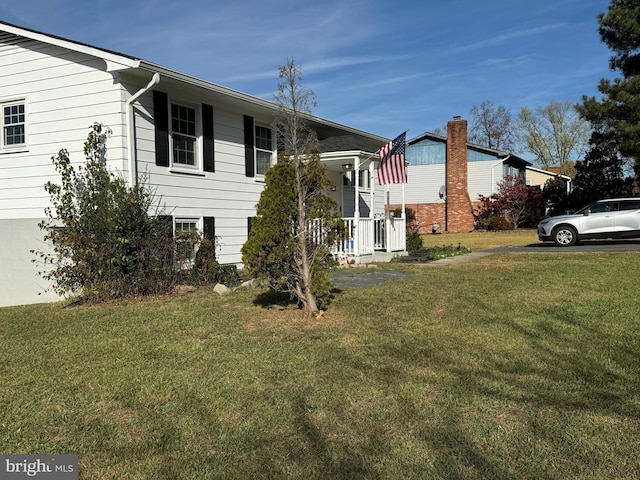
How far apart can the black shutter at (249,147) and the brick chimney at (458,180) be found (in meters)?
20.2

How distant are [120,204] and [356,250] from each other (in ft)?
20.3

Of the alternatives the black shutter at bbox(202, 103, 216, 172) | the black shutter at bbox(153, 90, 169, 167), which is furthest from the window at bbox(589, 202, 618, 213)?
the black shutter at bbox(153, 90, 169, 167)

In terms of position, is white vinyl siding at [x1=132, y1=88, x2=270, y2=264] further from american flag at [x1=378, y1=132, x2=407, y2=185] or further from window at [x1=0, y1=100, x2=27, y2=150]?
american flag at [x1=378, y1=132, x2=407, y2=185]

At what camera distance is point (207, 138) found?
11.2 metres

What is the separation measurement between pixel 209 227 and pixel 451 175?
22019mm

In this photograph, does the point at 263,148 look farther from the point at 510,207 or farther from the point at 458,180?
the point at 510,207

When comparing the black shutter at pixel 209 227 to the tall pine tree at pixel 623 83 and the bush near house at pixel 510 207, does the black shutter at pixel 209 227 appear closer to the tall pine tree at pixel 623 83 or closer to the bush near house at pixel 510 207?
the tall pine tree at pixel 623 83

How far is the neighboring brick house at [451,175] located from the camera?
30.0 m

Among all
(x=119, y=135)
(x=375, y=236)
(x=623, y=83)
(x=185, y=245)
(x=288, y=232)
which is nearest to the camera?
(x=288, y=232)

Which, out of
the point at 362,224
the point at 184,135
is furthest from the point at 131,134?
the point at 362,224

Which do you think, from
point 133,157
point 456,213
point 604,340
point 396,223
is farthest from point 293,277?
point 456,213

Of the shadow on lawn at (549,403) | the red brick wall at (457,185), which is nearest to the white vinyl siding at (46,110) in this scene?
the shadow on lawn at (549,403)

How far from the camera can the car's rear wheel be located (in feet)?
52.3

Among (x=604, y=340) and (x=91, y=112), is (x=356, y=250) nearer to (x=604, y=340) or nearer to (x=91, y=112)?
(x=91, y=112)
